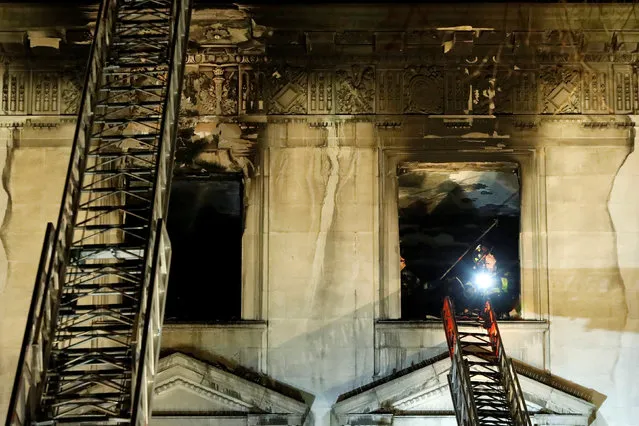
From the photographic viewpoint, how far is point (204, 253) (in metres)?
17.7

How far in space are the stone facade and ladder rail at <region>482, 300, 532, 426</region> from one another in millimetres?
1116

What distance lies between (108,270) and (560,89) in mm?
8743

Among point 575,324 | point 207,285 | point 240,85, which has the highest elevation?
point 240,85

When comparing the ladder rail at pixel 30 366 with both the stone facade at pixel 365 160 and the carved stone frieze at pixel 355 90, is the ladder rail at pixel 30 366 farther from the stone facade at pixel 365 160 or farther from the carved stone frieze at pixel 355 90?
the carved stone frieze at pixel 355 90

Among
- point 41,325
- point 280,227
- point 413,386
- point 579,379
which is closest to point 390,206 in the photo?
point 280,227

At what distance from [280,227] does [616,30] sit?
697cm

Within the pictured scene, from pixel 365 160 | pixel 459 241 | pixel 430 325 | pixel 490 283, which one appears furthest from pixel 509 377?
pixel 459 241

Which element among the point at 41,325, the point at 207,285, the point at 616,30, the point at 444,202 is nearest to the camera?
the point at 41,325

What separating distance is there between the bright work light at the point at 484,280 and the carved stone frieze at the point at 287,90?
5764mm

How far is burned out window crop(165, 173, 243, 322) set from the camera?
55.2 ft

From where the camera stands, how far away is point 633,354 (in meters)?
13.8

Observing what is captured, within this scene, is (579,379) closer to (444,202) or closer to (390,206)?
(390,206)

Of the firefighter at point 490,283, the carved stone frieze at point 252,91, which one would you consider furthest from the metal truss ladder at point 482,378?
the carved stone frieze at point 252,91

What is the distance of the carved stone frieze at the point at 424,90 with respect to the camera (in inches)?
576
